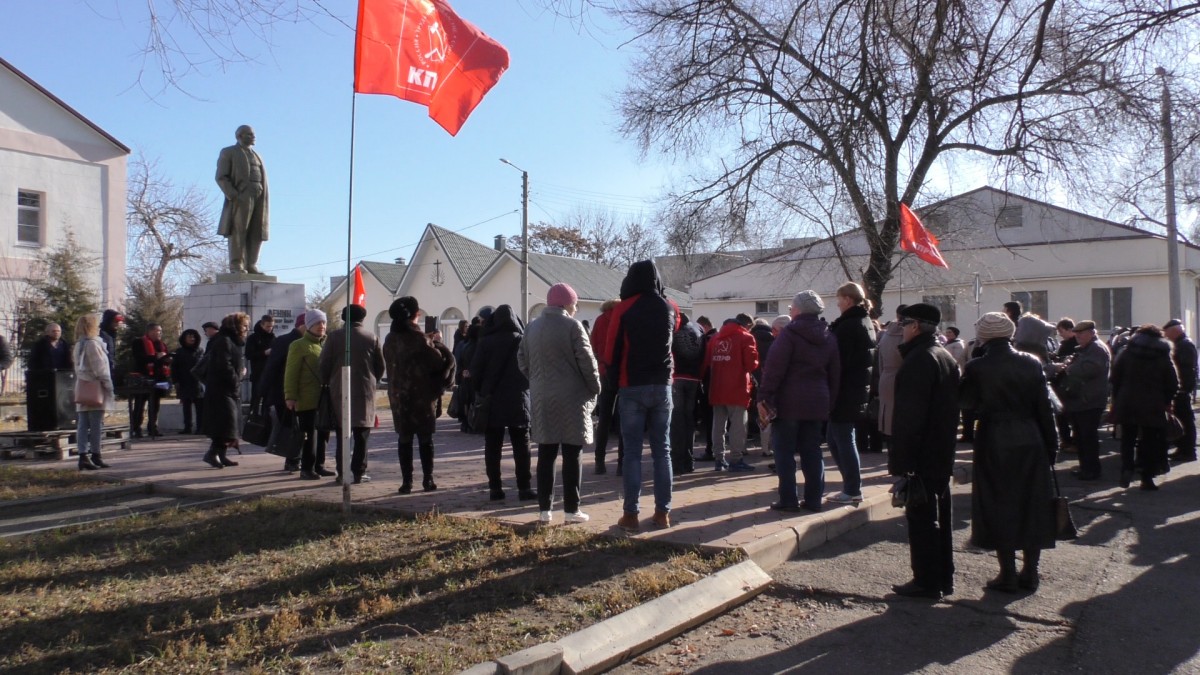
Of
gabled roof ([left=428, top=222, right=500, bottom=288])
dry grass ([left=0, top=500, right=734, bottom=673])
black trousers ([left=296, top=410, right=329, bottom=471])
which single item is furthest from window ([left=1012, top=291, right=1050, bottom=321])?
dry grass ([left=0, top=500, right=734, bottom=673])

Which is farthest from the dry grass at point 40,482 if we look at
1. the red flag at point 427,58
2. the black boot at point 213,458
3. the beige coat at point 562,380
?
the red flag at point 427,58

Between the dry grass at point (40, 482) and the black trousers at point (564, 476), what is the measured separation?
461 centimetres

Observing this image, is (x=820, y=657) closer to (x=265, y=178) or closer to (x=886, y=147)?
(x=886, y=147)

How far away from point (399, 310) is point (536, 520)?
2450 millimetres

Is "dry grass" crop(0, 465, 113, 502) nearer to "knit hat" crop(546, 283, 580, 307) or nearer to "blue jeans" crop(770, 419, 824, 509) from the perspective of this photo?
"knit hat" crop(546, 283, 580, 307)

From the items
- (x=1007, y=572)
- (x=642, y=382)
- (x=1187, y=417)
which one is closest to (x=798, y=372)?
(x=642, y=382)

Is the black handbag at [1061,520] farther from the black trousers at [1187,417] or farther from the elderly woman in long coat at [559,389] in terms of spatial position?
the black trousers at [1187,417]

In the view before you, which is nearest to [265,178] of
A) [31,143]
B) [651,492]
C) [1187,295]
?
[651,492]

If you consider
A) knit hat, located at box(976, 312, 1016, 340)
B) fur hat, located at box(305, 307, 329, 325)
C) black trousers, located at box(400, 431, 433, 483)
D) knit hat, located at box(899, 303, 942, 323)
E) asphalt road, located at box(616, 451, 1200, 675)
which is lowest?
asphalt road, located at box(616, 451, 1200, 675)

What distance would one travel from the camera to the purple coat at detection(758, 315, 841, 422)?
736 cm

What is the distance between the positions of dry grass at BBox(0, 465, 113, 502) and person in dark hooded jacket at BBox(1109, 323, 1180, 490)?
10.2 m

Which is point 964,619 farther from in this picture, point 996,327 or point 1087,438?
point 1087,438

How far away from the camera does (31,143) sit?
27953mm

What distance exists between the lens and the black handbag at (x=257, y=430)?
945 cm
